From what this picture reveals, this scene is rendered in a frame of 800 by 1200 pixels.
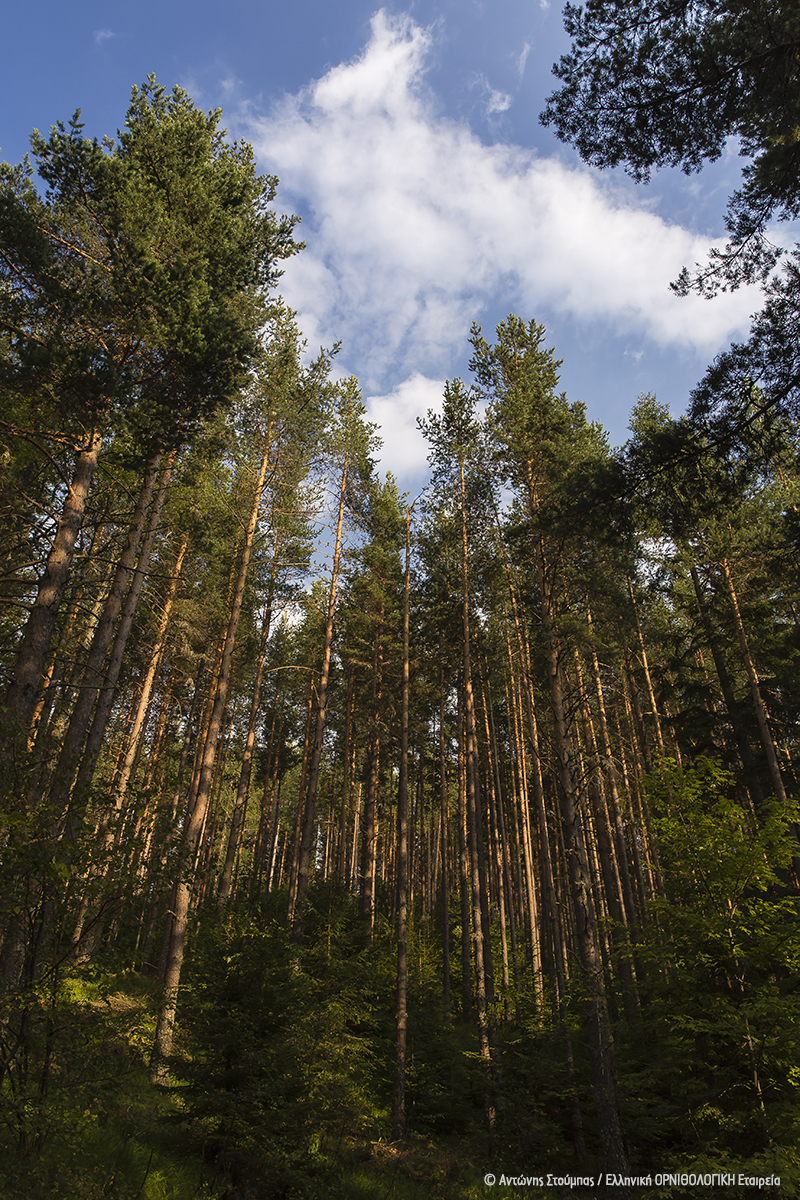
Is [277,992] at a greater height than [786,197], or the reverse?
[786,197]

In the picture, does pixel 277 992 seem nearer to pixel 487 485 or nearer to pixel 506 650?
pixel 487 485

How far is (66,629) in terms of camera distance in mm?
14656

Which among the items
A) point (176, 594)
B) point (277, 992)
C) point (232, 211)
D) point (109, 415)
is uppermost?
point (232, 211)


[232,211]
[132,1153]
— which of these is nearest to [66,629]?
[232,211]

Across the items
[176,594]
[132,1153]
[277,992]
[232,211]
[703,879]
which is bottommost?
[132,1153]

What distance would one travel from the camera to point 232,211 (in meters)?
10.5

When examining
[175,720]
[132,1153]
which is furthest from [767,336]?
[175,720]

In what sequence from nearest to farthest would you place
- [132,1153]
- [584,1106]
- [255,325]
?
1. [132,1153]
2. [584,1106]
3. [255,325]

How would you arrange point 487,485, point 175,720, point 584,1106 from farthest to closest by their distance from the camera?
point 175,720
point 487,485
point 584,1106

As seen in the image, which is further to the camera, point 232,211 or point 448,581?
point 448,581

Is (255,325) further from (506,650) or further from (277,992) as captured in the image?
(506,650)

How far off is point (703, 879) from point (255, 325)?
13.1m

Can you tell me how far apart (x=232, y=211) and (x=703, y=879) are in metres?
13.4

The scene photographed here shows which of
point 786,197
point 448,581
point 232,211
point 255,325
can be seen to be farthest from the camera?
point 448,581
